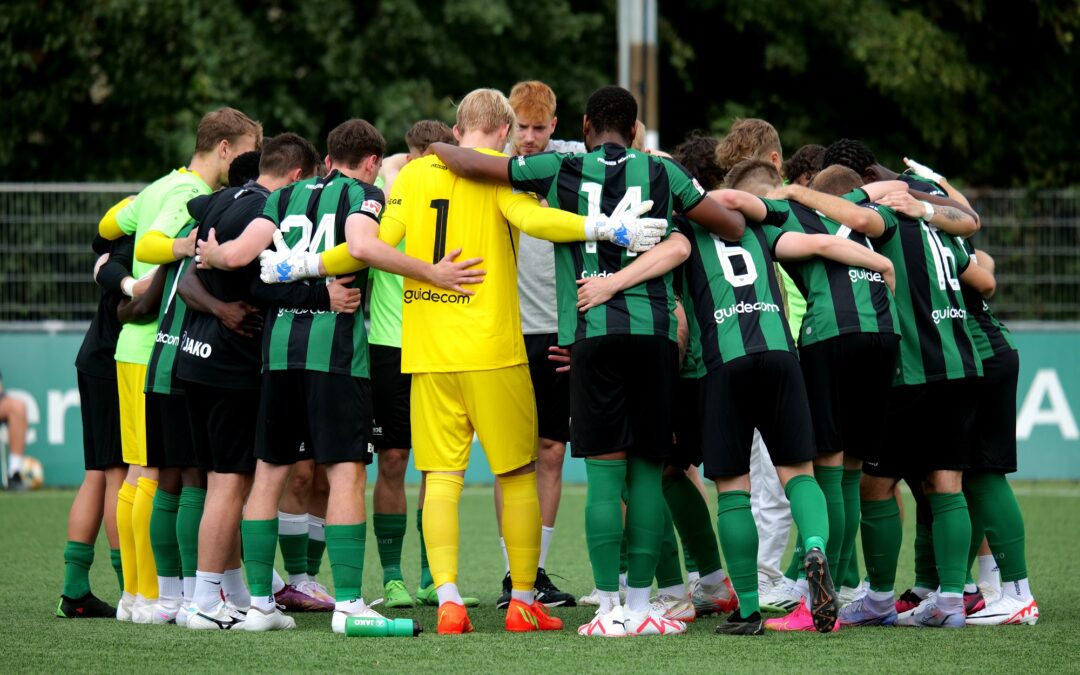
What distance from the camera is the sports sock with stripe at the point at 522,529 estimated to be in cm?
629

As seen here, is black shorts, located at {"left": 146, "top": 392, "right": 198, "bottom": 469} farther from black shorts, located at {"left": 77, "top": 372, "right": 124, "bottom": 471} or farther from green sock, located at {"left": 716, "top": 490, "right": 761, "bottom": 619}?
green sock, located at {"left": 716, "top": 490, "right": 761, "bottom": 619}

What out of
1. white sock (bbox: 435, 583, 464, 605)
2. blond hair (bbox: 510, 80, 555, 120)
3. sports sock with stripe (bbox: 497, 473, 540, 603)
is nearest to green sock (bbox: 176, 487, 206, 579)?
white sock (bbox: 435, 583, 464, 605)

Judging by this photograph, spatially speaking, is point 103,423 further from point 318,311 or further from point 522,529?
point 522,529

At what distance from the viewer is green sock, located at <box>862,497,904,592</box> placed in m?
6.50

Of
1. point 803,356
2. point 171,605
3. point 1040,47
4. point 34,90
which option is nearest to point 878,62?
point 1040,47

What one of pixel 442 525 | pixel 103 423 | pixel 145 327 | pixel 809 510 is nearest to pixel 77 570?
pixel 103 423

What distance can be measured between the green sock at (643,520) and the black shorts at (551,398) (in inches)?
48.9

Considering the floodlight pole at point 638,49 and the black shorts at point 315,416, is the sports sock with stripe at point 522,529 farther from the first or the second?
the floodlight pole at point 638,49

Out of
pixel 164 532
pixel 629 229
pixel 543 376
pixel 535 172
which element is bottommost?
pixel 164 532

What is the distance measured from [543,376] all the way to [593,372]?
1402 mm

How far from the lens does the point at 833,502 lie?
633 cm

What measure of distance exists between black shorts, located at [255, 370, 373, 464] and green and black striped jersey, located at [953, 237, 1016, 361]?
276 centimetres

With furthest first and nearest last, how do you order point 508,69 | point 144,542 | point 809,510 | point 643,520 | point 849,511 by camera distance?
point 508,69
point 144,542
point 849,511
point 643,520
point 809,510

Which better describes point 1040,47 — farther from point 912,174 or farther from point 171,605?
point 171,605
